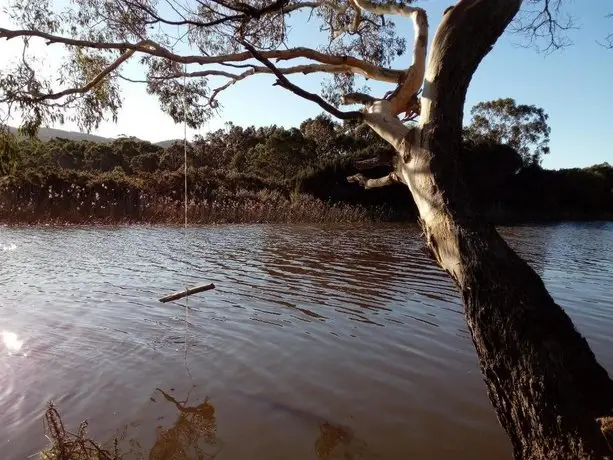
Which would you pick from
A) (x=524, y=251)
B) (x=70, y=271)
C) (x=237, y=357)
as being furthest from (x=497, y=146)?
(x=237, y=357)

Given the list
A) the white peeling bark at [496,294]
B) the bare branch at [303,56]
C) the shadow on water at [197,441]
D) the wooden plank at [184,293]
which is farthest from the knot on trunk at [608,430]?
the wooden plank at [184,293]

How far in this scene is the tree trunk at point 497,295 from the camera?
179 centimetres

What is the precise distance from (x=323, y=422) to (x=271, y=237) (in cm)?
1010

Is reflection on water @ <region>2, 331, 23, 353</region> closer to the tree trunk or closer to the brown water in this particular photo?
the brown water

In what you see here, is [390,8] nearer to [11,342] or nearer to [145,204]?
[11,342]

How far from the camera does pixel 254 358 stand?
12.7ft

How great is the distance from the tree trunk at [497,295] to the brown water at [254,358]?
0.85m

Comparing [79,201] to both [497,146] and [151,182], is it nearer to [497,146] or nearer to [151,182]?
[151,182]

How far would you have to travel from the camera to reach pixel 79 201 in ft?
52.3

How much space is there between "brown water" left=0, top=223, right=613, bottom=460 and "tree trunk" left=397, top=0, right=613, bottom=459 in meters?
0.85

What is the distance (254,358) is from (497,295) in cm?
226

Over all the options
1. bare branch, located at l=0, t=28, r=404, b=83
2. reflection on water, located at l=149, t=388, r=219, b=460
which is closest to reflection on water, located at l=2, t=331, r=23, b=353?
reflection on water, located at l=149, t=388, r=219, b=460

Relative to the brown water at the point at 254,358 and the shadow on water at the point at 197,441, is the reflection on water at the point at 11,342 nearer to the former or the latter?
Result: the brown water at the point at 254,358

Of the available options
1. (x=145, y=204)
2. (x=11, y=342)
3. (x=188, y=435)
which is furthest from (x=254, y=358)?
(x=145, y=204)
